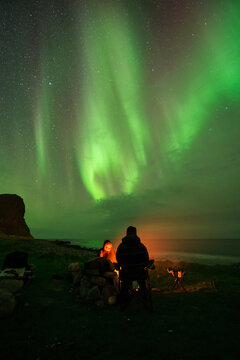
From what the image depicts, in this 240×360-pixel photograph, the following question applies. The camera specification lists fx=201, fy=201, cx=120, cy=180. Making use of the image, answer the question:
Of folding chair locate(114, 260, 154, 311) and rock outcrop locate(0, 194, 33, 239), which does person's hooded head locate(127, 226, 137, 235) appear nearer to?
folding chair locate(114, 260, 154, 311)

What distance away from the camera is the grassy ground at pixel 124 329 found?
4195 millimetres

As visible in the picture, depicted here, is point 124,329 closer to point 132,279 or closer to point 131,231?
point 132,279

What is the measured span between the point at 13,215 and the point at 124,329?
127423 mm

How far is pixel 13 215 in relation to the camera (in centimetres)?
11575

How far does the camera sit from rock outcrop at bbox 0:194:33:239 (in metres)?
110

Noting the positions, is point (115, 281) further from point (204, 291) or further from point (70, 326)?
point (204, 291)

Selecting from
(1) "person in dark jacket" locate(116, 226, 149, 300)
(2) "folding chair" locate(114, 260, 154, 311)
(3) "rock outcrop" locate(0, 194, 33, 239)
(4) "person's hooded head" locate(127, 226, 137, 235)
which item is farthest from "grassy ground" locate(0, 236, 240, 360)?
(3) "rock outcrop" locate(0, 194, 33, 239)

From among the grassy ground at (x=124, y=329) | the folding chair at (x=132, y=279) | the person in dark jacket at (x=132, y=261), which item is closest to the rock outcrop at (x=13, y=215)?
the grassy ground at (x=124, y=329)

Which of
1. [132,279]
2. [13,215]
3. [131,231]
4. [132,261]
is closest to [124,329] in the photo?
[132,279]

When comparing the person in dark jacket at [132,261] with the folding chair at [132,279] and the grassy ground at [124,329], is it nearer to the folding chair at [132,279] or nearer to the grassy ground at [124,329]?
the folding chair at [132,279]

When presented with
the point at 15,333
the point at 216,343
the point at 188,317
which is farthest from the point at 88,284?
the point at 216,343

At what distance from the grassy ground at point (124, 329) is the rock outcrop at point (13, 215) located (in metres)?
115

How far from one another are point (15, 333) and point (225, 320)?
564cm

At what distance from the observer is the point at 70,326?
546 cm
